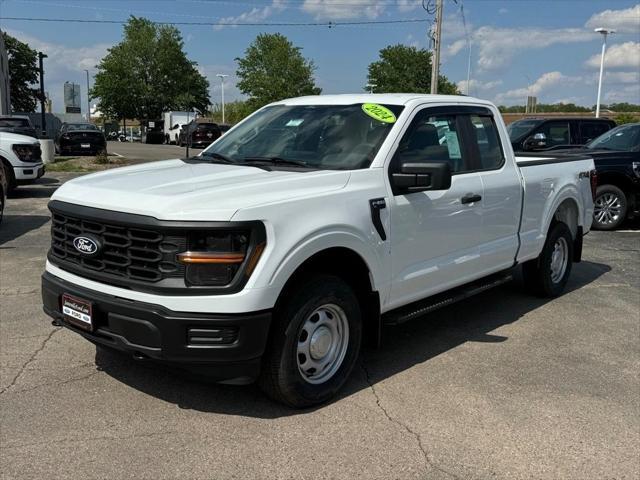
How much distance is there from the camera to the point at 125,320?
3393 millimetres

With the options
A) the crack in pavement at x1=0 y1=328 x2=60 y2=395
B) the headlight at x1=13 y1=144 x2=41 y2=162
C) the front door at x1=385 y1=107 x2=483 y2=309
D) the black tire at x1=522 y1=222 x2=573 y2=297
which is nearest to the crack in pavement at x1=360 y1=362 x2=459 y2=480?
the front door at x1=385 y1=107 x2=483 y2=309

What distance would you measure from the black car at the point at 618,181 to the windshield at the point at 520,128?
10.9ft

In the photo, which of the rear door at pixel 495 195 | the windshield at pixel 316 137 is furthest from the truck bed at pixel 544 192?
the windshield at pixel 316 137

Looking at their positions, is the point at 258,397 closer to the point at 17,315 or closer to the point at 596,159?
the point at 17,315

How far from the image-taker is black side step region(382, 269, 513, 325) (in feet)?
14.5

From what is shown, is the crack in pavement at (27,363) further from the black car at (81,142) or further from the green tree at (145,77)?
the green tree at (145,77)

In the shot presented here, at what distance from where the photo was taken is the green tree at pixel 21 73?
245ft

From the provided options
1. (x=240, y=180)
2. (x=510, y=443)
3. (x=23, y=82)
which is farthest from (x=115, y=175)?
(x=23, y=82)

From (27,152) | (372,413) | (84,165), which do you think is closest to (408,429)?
(372,413)

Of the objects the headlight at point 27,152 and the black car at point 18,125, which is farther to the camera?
the black car at point 18,125

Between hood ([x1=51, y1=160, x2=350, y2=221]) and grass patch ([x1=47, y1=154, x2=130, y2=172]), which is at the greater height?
hood ([x1=51, y1=160, x2=350, y2=221])

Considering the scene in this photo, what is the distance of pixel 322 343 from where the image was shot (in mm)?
3910

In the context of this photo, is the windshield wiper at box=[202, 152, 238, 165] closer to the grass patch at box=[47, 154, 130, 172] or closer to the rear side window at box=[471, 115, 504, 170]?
the rear side window at box=[471, 115, 504, 170]

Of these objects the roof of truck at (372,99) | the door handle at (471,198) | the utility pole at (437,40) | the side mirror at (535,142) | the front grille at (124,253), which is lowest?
the front grille at (124,253)
